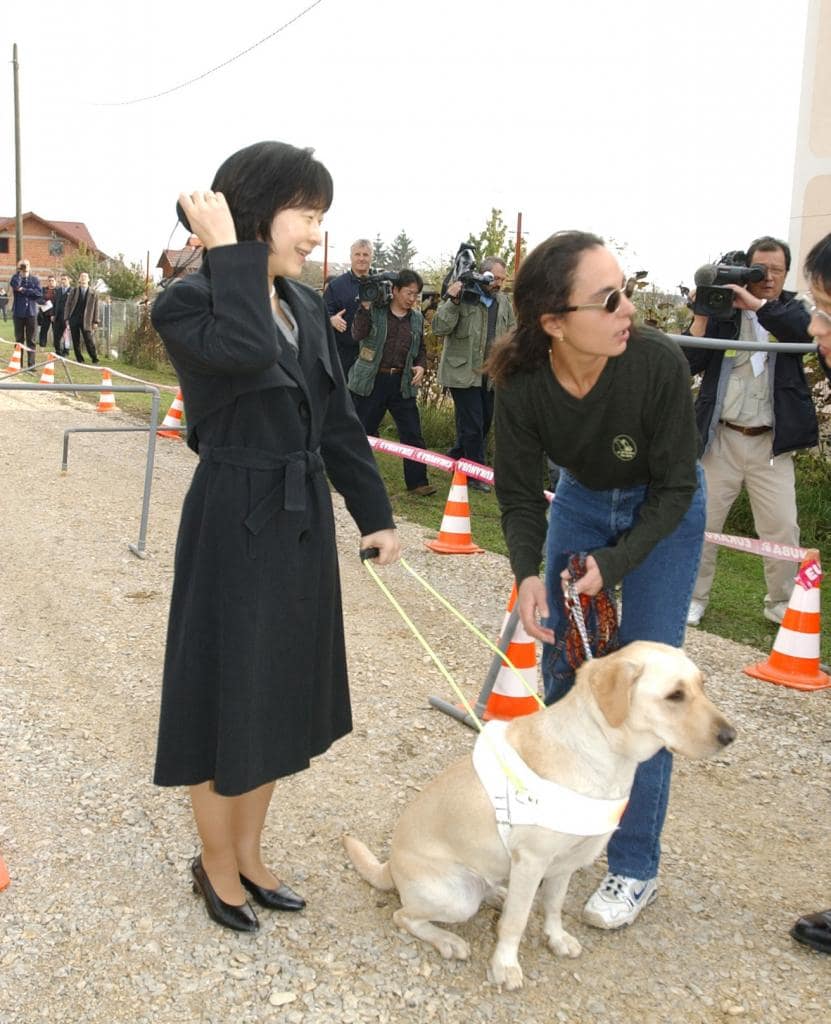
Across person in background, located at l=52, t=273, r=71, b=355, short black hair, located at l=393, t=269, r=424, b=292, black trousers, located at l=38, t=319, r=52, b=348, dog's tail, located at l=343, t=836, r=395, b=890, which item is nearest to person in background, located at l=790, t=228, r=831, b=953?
dog's tail, located at l=343, t=836, r=395, b=890

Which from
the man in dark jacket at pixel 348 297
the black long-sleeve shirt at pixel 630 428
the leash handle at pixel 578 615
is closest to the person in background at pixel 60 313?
the man in dark jacket at pixel 348 297

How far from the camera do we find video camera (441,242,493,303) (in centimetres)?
927

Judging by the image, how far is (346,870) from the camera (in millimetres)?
3238

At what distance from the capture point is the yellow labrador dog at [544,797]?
2410mm

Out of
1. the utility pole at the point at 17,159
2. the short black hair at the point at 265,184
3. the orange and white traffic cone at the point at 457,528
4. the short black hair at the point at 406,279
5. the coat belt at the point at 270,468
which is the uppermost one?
the utility pole at the point at 17,159

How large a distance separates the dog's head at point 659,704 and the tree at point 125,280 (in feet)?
99.3

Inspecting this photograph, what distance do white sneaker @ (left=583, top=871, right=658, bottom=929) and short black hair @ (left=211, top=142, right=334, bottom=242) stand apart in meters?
2.17

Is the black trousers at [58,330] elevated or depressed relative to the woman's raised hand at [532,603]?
elevated

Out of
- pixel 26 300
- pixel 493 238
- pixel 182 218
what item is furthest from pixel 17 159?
pixel 182 218

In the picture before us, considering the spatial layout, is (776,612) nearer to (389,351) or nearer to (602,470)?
(602,470)

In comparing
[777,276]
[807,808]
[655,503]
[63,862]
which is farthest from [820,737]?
[63,862]

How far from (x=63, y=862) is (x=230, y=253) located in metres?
2.15

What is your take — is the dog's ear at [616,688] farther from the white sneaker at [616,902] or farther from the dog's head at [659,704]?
the white sneaker at [616,902]

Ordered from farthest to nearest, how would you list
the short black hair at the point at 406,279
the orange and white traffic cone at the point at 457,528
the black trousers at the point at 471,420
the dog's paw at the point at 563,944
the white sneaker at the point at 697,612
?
the short black hair at the point at 406,279 < the black trousers at the point at 471,420 < the orange and white traffic cone at the point at 457,528 < the white sneaker at the point at 697,612 < the dog's paw at the point at 563,944
